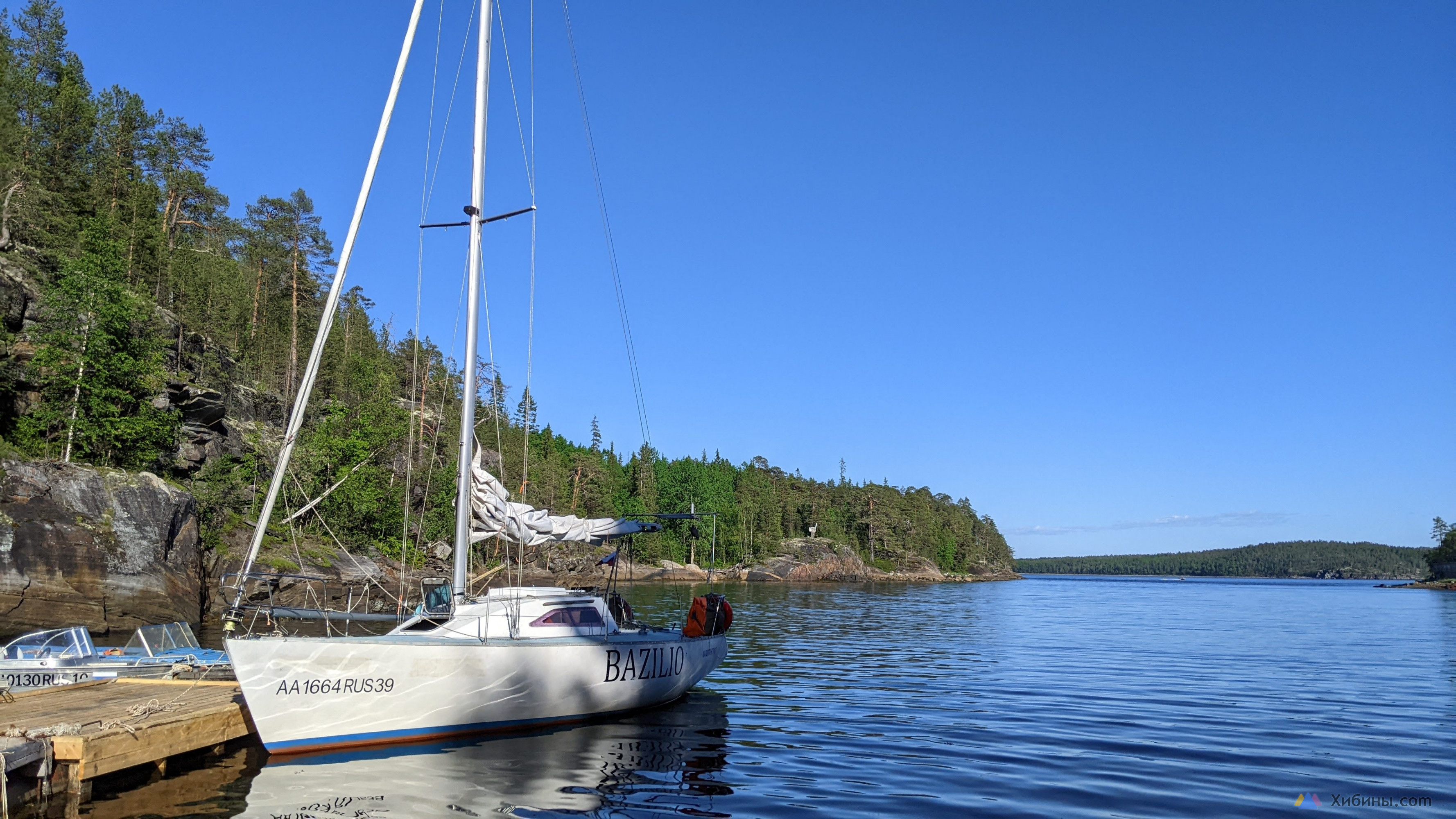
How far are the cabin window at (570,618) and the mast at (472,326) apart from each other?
1.66 meters

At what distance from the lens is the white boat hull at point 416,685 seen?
13.0 meters

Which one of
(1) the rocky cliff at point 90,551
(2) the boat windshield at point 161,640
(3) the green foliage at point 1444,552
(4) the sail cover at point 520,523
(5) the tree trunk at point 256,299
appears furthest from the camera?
(3) the green foliage at point 1444,552

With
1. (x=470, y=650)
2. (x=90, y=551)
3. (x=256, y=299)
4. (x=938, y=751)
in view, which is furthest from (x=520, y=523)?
(x=256, y=299)

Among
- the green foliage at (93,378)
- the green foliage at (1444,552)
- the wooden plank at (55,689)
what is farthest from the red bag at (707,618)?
the green foliage at (1444,552)

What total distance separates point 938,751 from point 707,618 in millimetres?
7325

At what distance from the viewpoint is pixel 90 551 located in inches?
1138

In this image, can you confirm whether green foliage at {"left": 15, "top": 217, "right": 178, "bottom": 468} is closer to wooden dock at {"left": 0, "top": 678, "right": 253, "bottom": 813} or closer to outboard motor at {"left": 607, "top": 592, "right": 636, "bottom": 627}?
wooden dock at {"left": 0, "top": 678, "right": 253, "bottom": 813}

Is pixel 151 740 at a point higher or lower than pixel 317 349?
lower

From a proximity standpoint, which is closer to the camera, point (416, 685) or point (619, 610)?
point (416, 685)

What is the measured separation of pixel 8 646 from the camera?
609 inches

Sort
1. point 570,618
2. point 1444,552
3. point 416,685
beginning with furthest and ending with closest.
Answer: point 1444,552
point 570,618
point 416,685

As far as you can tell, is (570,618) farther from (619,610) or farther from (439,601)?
(619,610)

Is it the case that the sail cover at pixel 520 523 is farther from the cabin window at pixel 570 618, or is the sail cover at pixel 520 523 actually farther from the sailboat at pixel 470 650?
the cabin window at pixel 570 618

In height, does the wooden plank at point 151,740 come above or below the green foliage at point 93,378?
below
